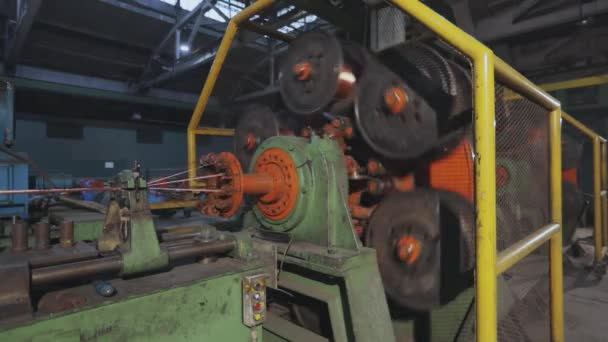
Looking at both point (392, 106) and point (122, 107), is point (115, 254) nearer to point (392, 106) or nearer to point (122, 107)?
point (392, 106)

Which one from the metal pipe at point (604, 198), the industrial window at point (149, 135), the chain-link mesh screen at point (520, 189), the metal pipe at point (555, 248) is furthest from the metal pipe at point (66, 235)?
the industrial window at point (149, 135)

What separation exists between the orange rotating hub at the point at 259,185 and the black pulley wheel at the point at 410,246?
485 millimetres

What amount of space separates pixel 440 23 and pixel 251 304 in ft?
3.60

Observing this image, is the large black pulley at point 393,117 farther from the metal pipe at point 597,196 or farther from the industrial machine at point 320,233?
the metal pipe at point 597,196

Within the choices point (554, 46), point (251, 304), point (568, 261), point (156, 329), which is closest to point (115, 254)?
point (156, 329)

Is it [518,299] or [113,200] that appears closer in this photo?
[113,200]

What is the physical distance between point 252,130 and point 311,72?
0.68 m

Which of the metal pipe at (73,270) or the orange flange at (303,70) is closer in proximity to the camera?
the metal pipe at (73,270)

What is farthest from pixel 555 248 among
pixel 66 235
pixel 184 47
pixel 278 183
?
pixel 184 47

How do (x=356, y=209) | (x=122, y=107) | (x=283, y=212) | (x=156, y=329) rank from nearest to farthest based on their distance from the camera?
1. (x=156, y=329)
2. (x=283, y=212)
3. (x=356, y=209)
4. (x=122, y=107)

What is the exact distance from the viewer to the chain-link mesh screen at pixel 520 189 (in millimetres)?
1417

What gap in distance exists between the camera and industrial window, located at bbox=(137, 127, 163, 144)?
8.26 metres

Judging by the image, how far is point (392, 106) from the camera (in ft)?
5.81

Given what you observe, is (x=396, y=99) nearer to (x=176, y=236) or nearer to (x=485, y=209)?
(x=485, y=209)
